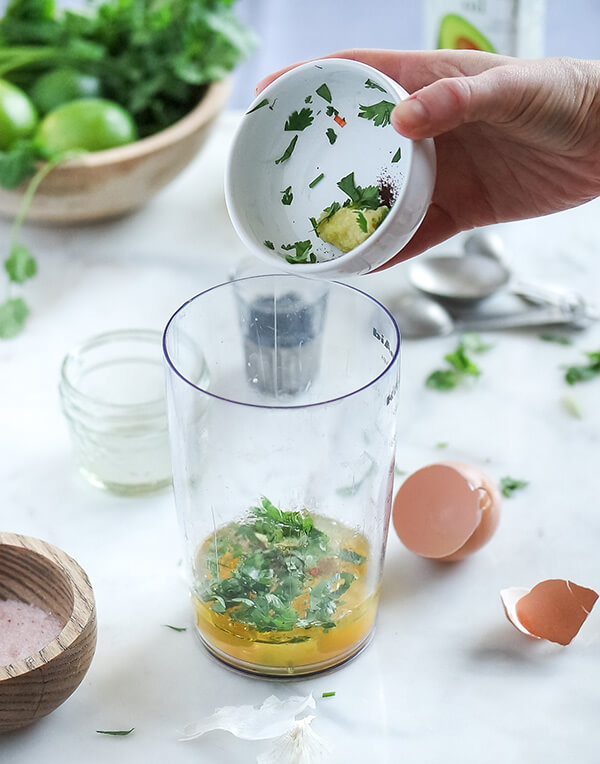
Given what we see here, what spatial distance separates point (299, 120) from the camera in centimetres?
91

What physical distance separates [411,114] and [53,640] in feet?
1.70

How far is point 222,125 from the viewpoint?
1926mm

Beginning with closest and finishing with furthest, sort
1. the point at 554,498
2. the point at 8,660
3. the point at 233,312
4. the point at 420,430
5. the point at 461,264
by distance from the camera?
1. the point at 8,660
2. the point at 233,312
3. the point at 554,498
4. the point at 420,430
5. the point at 461,264

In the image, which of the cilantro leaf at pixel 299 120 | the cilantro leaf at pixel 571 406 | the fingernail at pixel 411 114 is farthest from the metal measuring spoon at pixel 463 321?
the fingernail at pixel 411 114

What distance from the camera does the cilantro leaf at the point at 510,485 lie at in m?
1.14

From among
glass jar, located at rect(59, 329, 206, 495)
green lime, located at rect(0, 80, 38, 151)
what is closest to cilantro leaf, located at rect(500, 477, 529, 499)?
glass jar, located at rect(59, 329, 206, 495)

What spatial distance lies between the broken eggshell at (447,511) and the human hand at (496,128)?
0.29 meters

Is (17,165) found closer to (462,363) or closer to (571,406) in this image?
(462,363)

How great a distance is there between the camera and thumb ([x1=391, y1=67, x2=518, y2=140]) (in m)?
0.77

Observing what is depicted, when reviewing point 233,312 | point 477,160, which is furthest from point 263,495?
point 477,160

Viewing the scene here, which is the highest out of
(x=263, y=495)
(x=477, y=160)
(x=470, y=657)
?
(x=477, y=160)

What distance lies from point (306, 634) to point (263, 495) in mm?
132

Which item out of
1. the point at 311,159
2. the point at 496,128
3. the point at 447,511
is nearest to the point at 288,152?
the point at 311,159

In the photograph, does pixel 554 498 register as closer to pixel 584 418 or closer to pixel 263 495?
pixel 584 418
